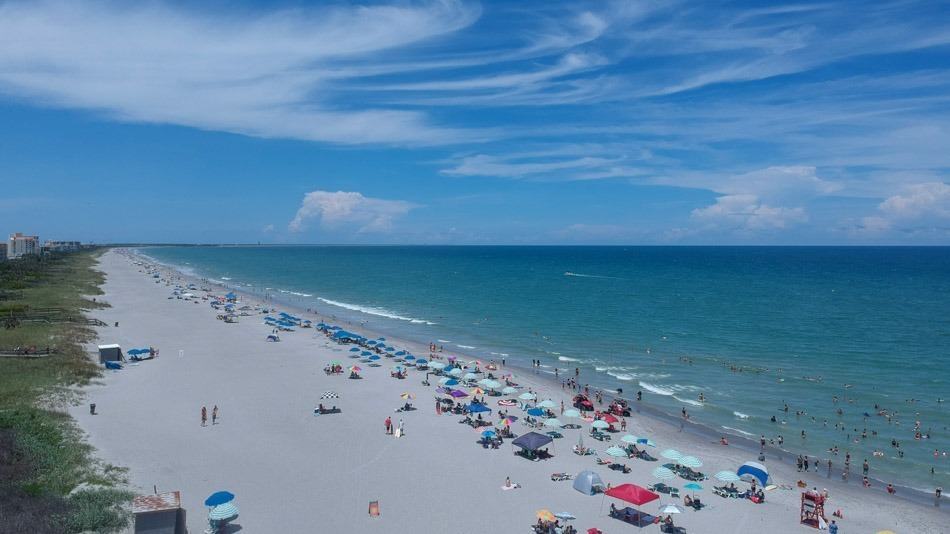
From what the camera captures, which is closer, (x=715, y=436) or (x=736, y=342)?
(x=715, y=436)

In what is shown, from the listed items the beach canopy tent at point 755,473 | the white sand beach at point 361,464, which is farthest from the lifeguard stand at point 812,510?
the beach canopy tent at point 755,473

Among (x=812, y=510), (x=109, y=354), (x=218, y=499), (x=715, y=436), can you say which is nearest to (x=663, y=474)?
(x=812, y=510)

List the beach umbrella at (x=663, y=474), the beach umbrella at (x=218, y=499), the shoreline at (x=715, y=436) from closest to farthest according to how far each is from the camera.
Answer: the beach umbrella at (x=218, y=499) < the beach umbrella at (x=663, y=474) < the shoreline at (x=715, y=436)

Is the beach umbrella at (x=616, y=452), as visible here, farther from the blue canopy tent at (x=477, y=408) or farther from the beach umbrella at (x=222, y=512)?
the beach umbrella at (x=222, y=512)

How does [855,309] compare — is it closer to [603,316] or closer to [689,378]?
[603,316]

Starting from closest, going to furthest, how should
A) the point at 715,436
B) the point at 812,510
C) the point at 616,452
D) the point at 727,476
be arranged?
1. the point at 812,510
2. the point at 727,476
3. the point at 616,452
4. the point at 715,436

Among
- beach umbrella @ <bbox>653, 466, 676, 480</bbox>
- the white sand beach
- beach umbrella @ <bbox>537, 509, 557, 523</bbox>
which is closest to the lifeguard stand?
the white sand beach

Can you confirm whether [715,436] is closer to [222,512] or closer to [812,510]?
[812,510]
